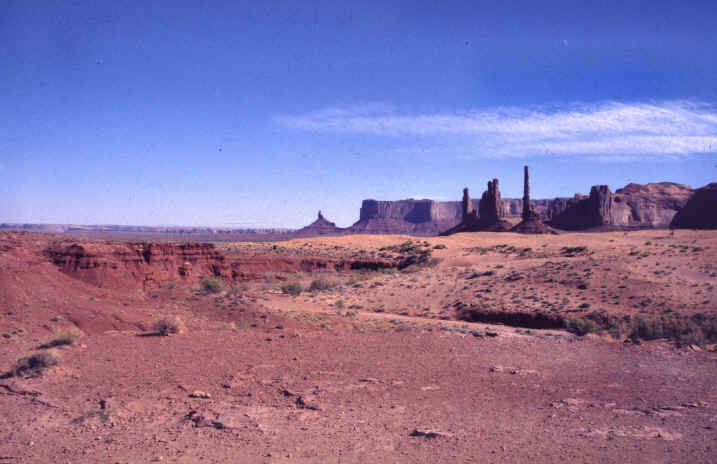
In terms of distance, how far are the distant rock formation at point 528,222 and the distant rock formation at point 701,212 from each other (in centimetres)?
2551

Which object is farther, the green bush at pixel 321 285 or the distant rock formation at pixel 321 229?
the distant rock formation at pixel 321 229

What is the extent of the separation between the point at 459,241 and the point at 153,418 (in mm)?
56152

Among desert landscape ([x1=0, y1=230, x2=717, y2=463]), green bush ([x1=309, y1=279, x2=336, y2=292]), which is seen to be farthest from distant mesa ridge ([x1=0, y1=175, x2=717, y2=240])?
desert landscape ([x1=0, y1=230, x2=717, y2=463])

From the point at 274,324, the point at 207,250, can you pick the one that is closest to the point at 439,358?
the point at 274,324

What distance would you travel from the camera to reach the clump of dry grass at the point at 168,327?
12.2m

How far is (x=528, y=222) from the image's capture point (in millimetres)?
78625

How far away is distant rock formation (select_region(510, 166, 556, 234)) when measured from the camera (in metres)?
75.5

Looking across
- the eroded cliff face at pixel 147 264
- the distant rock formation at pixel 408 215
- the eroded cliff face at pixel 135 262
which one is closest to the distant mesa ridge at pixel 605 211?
the distant rock formation at pixel 408 215

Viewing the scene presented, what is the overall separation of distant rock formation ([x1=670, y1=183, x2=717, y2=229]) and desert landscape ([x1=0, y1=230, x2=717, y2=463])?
74.4 metres

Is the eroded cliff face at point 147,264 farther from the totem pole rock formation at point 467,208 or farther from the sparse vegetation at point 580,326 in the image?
the totem pole rock formation at point 467,208

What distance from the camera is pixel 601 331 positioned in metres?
16.1

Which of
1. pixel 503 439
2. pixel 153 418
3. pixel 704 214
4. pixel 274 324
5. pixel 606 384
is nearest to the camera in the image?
pixel 503 439

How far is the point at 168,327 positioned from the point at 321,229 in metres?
160

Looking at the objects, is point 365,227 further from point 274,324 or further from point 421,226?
point 274,324
